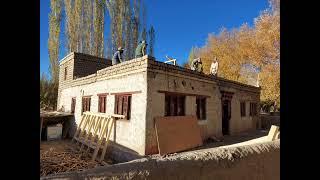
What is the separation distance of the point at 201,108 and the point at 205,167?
32.4 ft

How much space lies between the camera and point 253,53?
27.0m

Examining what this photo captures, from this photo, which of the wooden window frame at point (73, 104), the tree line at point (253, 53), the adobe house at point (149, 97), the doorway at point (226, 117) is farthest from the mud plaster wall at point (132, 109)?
the tree line at point (253, 53)

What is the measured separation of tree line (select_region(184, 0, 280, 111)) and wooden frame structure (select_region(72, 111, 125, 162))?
1607 centimetres

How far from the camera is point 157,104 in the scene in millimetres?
10367

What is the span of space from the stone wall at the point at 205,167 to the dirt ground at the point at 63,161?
23.3 feet

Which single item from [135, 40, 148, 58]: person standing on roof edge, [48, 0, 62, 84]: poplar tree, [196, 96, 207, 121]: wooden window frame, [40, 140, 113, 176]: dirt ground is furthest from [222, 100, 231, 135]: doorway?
[48, 0, 62, 84]: poplar tree

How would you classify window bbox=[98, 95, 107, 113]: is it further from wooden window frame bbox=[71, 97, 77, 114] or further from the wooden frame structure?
wooden window frame bbox=[71, 97, 77, 114]

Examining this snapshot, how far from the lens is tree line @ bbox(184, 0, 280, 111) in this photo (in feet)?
74.2

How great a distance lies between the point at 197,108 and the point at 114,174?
35.6 feet

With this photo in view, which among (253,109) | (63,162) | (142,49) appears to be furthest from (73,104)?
(253,109)

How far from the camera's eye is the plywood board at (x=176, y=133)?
1031 centimetres

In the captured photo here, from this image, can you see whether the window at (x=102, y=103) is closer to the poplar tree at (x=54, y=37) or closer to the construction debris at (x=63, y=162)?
the construction debris at (x=63, y=162)
